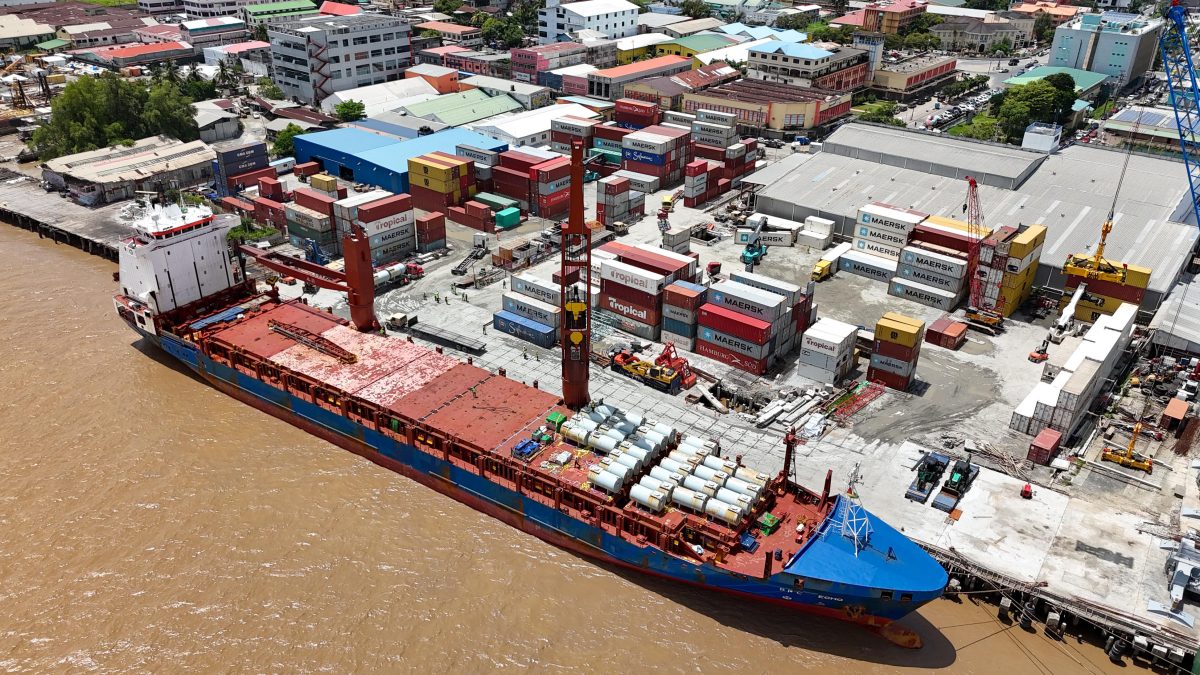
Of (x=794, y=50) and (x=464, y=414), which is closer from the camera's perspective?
(x=464, y=414)

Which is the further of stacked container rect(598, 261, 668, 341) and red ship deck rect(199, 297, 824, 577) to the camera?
stacked container rect(598, 261, 668, 341)

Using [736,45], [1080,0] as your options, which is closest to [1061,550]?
[736,45]

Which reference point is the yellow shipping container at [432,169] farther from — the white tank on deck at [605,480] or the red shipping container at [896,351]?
the white tank on deck at [605,480]

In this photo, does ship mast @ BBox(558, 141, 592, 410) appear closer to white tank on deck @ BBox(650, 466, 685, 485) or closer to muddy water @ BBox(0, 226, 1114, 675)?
white tank on deck @ BBox(650, 466, 685, 485)

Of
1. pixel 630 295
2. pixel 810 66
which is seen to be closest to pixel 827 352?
pixel 630 295

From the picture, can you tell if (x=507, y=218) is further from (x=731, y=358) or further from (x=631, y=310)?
(x=731, y=358)

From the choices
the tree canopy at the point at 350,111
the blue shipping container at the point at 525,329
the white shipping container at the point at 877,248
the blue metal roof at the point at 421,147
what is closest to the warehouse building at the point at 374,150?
the blue metal roof at the point at 421,147

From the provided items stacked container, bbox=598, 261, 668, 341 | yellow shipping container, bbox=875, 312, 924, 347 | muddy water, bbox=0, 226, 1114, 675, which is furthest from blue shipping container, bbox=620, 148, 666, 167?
muddy water, bbox=0, 226, 1114, 675
